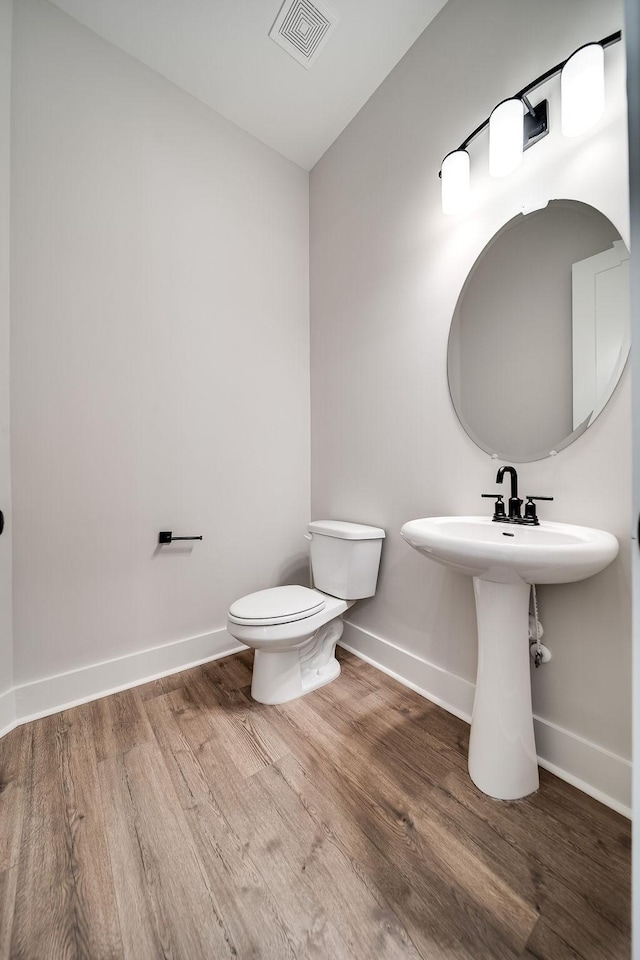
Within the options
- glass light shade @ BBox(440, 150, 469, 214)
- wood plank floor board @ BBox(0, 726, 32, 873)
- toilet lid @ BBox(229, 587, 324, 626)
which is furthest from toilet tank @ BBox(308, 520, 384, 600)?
glass light shade @ BBox(440, 150, 469, 214)

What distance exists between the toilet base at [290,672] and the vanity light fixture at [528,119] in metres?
1.89

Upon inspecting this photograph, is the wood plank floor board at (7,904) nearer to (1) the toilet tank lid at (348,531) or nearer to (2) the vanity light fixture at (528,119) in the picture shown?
(1) the toilet tank lid at (348,531)

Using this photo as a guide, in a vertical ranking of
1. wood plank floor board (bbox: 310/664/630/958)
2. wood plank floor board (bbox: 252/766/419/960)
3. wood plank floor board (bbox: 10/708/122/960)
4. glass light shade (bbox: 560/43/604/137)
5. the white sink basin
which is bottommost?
wood plank floor board (bbox: 10/708/122/960)

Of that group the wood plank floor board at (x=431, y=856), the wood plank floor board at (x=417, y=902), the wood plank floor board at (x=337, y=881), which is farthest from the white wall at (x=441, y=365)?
the wood plank floor board at (x=337, y=881)

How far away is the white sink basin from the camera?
926 millimetres

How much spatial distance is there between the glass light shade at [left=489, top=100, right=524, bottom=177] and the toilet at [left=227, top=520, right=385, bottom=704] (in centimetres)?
145

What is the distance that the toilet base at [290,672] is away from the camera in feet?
5.30

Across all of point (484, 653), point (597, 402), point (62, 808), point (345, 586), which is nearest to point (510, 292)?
point (597, 402)

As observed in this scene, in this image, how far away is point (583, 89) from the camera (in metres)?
1.07

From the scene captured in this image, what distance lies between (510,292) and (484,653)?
1229 millimetres

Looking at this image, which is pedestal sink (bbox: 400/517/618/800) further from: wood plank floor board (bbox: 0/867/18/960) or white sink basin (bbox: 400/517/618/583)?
wood plank floor board (bbox: 0/867/18/960)

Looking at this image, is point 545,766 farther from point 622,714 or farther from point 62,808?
point 62,808

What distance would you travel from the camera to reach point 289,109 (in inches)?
77.9

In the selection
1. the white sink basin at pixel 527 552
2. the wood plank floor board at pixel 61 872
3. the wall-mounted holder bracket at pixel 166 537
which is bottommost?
the wood plank floor board at pixel 61 872
